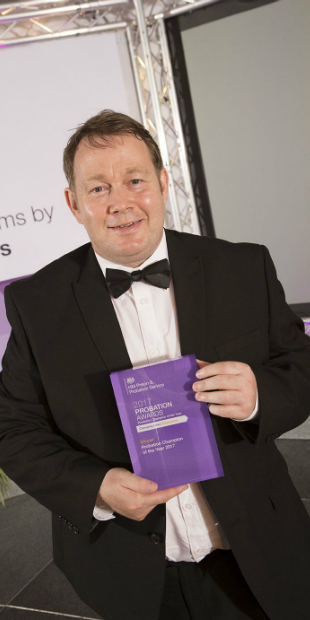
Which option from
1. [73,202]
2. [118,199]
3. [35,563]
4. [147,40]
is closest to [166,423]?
[118,199]

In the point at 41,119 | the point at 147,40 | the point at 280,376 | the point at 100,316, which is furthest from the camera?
the point at 147,40

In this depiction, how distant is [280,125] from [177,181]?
4.05ft

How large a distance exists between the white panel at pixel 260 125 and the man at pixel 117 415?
442 centimetres

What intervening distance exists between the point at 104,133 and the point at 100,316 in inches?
23.5

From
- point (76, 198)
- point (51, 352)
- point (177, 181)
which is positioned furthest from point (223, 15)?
point (51, 352)

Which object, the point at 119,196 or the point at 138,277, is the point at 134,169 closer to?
the point at 119,196

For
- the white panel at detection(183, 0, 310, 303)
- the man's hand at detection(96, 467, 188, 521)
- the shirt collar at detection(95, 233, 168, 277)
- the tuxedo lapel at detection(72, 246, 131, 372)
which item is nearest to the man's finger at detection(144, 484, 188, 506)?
the man's hand at detection(96, 467, 188, 521)

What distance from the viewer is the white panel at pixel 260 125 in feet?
19.2

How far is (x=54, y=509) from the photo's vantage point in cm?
184

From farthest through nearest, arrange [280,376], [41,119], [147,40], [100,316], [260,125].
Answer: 1. [260,125]
2. [147,40]
3. [41,119]
4. [100,316]
5. [280,376]

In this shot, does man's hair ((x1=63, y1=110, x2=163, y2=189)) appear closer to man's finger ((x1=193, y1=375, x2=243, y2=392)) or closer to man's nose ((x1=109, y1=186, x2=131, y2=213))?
man's nose ((x1=109, y1=186, x2=131, y2=213))

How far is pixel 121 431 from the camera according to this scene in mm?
1863

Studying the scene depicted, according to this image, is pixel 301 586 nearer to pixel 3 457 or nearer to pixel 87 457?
pixel 87 457

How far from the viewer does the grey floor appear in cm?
339
